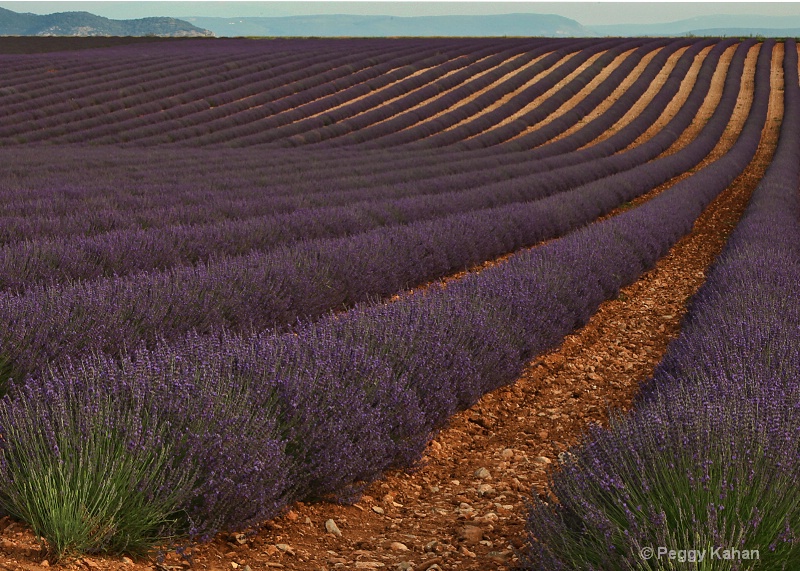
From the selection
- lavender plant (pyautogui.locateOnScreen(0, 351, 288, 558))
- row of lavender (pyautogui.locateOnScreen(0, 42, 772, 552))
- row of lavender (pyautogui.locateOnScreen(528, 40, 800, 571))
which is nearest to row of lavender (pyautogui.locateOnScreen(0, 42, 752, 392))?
row of lavender (pyautogui.locateOnScreen(0, 42, 772, 552))

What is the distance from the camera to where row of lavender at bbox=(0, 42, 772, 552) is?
231 cm

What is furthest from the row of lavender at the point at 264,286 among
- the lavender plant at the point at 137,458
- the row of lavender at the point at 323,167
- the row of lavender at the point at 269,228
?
the row of lavender at the point at 323,167

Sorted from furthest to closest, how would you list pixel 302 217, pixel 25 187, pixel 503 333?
pixel 25 187, pixel 302 217, pixel 503 333

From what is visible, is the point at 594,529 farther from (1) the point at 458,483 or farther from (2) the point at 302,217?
(2) the point at 302,217

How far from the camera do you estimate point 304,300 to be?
5.52 m

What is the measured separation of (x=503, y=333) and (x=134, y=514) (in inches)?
101

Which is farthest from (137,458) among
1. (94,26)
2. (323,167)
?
(94,26)

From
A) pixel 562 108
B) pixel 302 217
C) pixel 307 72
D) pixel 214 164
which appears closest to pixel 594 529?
pixel 302 217

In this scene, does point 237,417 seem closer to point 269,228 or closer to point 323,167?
point 269,228

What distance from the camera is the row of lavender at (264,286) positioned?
12.1 ft

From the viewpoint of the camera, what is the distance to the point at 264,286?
5145mm

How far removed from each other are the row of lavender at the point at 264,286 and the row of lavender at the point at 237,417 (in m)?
0.40

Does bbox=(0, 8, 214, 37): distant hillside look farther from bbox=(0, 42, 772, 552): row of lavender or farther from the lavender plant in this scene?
the lavender plant

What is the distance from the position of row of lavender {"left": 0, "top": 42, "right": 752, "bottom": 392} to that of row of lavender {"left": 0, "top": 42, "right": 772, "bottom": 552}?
40 centimetres
